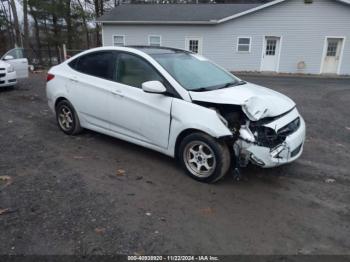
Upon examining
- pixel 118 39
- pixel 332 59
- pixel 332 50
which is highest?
pixel 118 39

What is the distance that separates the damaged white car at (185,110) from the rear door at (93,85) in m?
0.02

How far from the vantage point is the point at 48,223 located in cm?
313

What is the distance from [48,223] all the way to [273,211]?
2.46m

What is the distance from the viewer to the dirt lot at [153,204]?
9.50 ft

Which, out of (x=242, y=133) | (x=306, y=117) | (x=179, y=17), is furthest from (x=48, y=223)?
(x=179, y=17)

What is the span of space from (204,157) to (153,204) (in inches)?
36.5

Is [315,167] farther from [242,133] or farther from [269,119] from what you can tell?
[242,133]

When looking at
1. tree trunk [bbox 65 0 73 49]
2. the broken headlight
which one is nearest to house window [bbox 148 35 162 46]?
tree trunk [bbox 65 0 73 49]

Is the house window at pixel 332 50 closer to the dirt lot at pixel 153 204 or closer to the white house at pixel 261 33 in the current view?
the white house at pixel 261 33

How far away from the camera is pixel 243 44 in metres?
20.5

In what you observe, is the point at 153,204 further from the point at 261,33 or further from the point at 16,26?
the point at 16,26

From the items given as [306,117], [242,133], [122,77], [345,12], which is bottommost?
[306,117]

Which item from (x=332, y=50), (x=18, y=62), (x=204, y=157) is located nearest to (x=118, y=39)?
(x=18, y=62)

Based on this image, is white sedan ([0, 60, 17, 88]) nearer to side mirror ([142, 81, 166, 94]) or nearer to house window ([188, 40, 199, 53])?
side mirror ([142, 81, 166, 94])
